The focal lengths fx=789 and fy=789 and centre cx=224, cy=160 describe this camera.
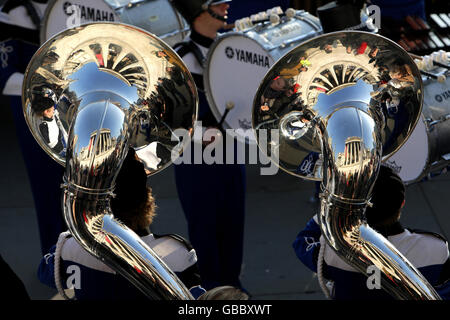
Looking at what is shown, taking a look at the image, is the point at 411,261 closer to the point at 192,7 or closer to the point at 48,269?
the point at 48,269

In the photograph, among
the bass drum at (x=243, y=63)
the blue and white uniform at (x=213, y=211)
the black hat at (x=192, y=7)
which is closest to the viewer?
the bass drum at (x=243, y=63)

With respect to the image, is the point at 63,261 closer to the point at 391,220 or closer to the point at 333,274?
the point at 333,274

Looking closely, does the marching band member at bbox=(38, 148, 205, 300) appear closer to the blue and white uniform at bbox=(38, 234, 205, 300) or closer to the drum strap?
the blue and white uniform at bbox=(38, 234, 205, 300)

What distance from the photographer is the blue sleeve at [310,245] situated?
2633 millimetres

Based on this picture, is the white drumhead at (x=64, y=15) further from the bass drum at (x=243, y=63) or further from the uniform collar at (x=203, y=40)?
the bass drum at (x=243, y=63)

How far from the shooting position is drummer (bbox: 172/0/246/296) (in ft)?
11.6

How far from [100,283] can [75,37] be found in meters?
0.74

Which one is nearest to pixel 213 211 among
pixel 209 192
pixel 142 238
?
pixel 209 192

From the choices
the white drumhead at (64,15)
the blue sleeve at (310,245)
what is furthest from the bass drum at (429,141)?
the white drumhead at (64,15)

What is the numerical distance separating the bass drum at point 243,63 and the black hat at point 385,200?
1076 millimetres

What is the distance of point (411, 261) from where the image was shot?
7.92 feet

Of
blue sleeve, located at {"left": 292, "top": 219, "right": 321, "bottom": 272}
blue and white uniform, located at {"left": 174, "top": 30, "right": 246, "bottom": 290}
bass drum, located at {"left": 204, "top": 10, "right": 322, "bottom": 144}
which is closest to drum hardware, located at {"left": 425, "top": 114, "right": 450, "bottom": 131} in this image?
bass drum, located at {"left": 204, "top": 10, "right": 322, "bottom": 144}

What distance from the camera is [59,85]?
217 cm
